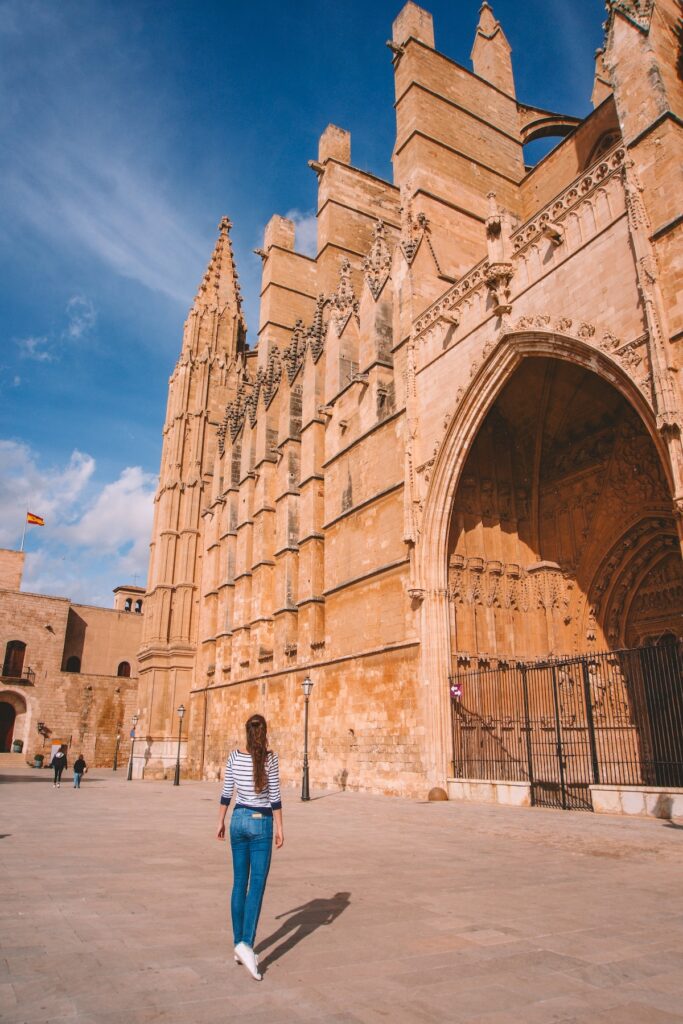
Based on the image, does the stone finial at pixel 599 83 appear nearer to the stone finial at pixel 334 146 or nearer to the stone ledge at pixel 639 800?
the stone finial at pixel 334 146

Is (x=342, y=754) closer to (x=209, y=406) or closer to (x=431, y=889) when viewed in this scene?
(x=431, y=889)

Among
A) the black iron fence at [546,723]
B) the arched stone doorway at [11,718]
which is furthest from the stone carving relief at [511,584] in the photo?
the arched stone doorway at [11,718]

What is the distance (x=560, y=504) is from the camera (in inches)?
629

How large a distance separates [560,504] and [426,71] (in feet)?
42.1

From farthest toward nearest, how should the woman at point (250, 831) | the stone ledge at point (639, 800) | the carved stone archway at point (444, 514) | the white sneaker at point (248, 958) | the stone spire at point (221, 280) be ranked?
the stone spire at point (221, 280) < the carved stone archway at point (444, 514) < the stone ledge at point (639, 800) < the woman at point (250, 831) < the white sneaker at point (248, 958)

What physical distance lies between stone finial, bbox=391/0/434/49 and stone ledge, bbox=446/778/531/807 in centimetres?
1919

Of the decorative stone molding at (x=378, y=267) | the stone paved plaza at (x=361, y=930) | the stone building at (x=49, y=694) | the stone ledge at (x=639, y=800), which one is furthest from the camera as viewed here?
the stone building at (x=49, y=694)

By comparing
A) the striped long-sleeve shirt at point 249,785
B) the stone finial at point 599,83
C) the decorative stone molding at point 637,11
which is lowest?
the striped long-sleeve shirt at point 249,785

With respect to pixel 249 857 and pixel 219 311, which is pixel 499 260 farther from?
pixel 219 311

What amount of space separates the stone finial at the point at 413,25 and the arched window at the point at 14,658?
101ft

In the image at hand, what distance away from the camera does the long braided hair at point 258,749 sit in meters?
3.59

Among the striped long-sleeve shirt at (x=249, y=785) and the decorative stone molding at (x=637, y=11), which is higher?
the decorative stone molding at (x=637, y=11)

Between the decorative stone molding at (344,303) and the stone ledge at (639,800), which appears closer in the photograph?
the stone ledge at (639,800)

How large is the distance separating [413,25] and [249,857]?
74.8 feet
